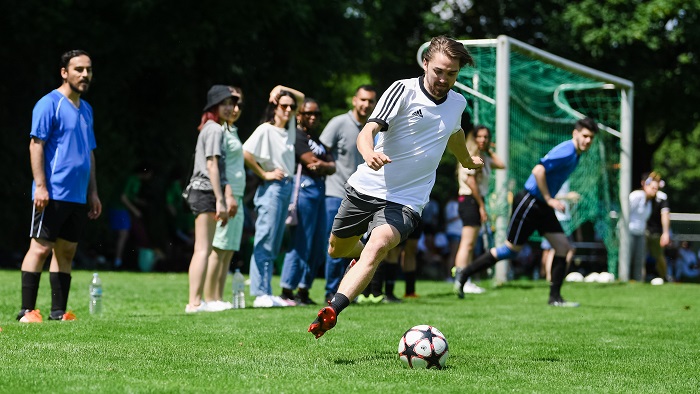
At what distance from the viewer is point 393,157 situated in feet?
22.5

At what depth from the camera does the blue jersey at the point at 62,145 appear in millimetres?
8367

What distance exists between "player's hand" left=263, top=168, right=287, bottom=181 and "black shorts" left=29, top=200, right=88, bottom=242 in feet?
7.54

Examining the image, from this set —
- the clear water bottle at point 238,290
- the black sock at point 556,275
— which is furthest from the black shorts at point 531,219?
the clear water bottle at point 238,290

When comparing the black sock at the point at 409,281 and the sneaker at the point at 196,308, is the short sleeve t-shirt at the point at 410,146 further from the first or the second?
the black sock at the point at 409,281

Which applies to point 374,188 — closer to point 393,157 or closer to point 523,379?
point 393,157

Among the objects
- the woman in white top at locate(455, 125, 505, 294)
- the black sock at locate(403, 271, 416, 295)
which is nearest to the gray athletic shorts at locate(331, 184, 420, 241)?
the black sock at locate(403, 271, 416, 295)

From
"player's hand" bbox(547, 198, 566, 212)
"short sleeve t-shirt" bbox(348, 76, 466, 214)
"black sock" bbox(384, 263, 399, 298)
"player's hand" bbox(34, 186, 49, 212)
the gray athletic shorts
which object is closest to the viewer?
the gray athletic shorts

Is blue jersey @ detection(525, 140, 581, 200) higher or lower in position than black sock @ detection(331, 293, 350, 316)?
higher

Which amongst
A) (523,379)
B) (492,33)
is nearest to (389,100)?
(523,379)

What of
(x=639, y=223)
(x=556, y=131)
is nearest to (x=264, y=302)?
(x=639, y=223)

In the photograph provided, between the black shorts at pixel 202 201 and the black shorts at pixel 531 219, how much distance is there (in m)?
3.81

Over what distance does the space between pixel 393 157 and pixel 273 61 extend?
688 inches

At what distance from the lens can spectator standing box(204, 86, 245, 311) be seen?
32.4ft

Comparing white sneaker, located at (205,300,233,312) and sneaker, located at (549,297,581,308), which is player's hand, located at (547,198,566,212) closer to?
sneaker, located at (549,297,581,308)
